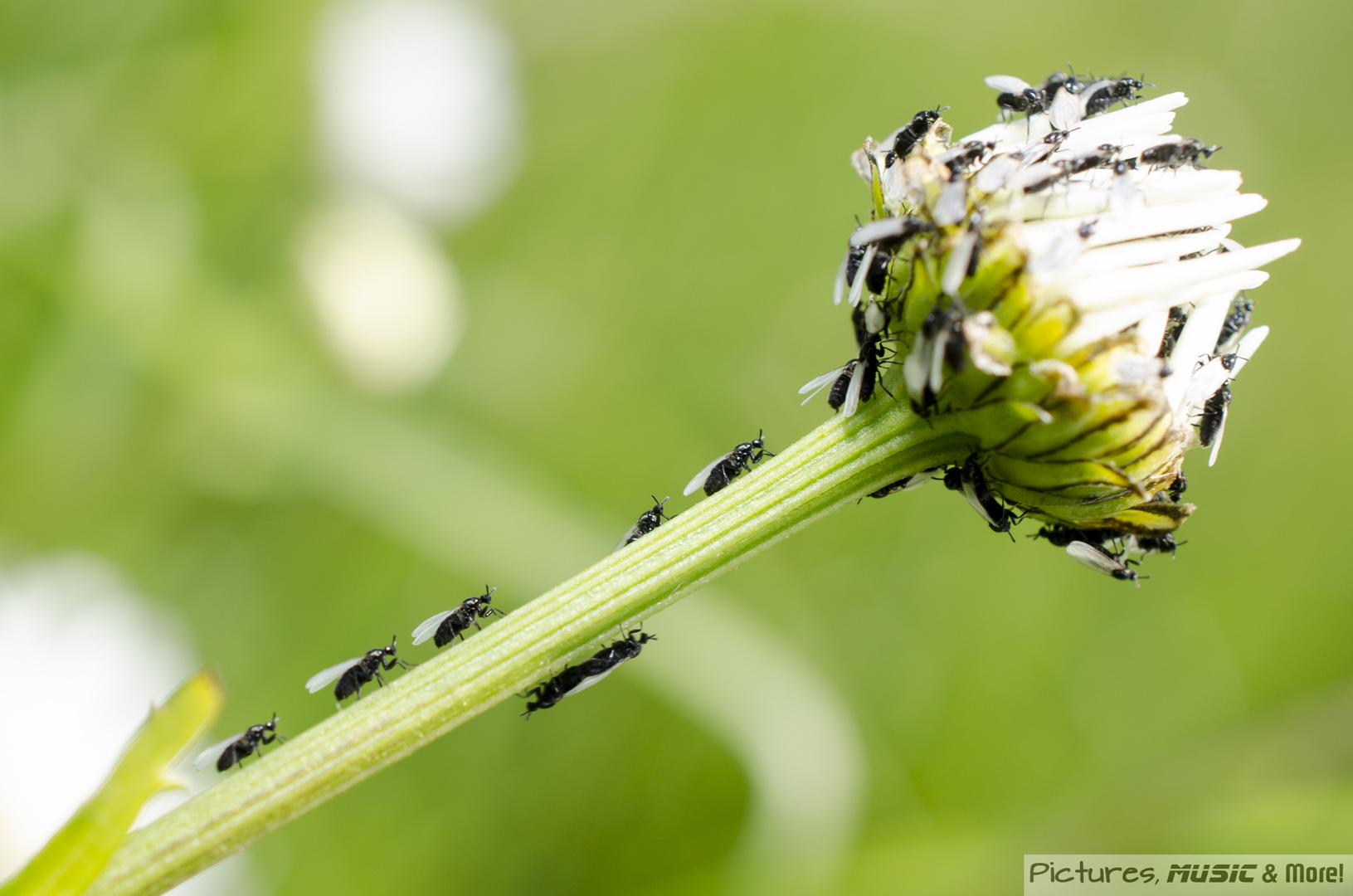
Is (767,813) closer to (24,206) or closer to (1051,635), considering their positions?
(1051,635)

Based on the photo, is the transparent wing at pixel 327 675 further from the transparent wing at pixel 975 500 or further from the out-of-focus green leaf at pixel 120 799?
the transparent wing at pixel 975 500

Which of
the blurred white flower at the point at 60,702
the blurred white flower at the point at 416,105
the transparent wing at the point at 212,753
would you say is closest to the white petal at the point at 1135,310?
the transparent wing at the point at 212,753

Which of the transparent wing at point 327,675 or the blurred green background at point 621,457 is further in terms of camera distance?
the blurred green background at point 621,457

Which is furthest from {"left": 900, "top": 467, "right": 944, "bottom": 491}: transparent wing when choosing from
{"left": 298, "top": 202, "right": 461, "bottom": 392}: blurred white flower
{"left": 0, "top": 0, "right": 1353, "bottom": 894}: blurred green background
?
{"left": 298, "top": 202, "right": 461, "bottom": 392}: blurred white flower

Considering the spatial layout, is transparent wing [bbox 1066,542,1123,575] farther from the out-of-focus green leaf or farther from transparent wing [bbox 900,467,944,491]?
the out-of-focus green leaf

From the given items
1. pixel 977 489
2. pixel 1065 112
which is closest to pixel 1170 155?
pixel 1065 112
